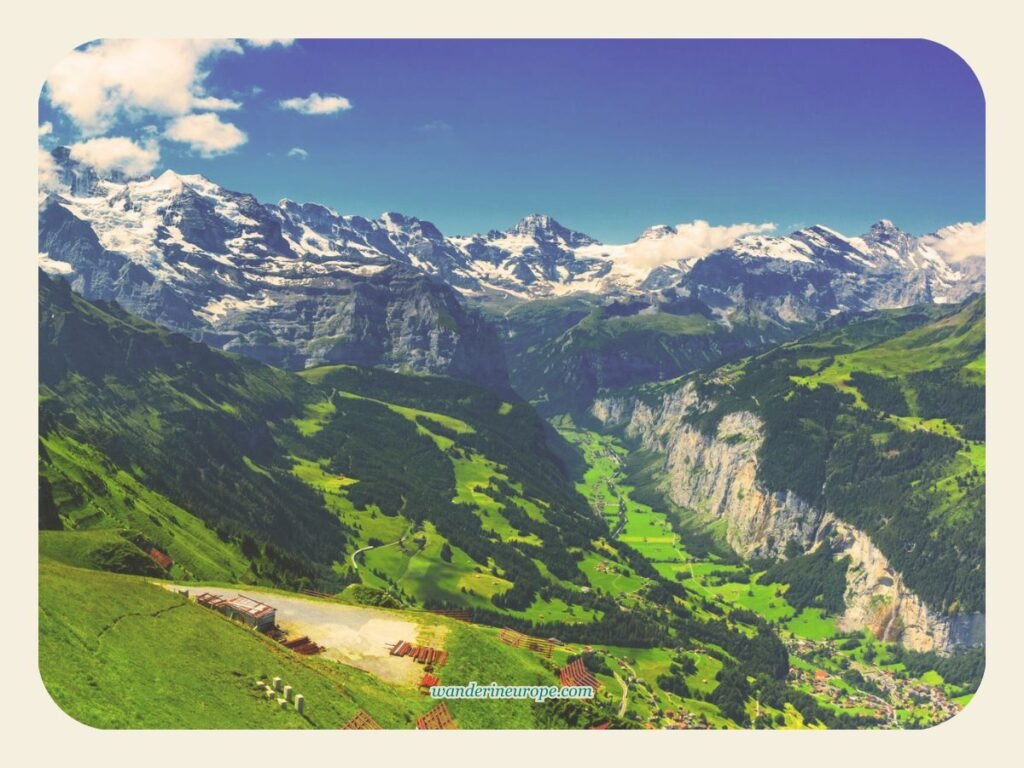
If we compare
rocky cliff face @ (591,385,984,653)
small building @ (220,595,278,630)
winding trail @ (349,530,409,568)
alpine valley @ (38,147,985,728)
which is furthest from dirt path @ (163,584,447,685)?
rocky cliff face @ (591,385,984,653)

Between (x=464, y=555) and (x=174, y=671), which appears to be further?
(x=464, y=555)

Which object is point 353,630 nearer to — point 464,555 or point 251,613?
point 251,613

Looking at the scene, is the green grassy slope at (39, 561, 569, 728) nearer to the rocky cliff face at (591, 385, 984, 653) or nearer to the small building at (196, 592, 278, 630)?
the small building at (196, 592, 278, 630)

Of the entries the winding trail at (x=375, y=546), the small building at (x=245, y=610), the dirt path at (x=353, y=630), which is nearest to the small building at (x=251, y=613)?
the small building at (x=245, y=610)

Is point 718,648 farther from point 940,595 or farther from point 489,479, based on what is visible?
point 489,479

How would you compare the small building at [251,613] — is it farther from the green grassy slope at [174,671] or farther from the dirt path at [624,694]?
the dirt path at [624,694]
